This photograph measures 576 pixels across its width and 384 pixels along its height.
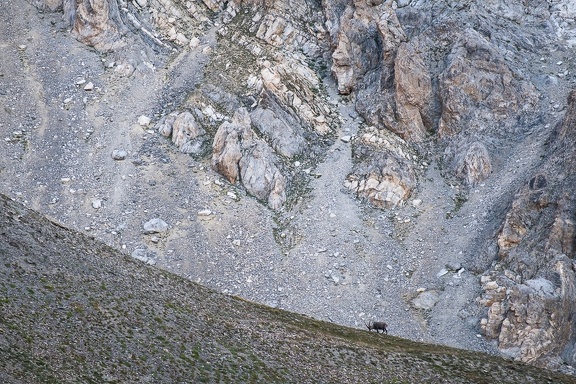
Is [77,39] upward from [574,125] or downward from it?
downward

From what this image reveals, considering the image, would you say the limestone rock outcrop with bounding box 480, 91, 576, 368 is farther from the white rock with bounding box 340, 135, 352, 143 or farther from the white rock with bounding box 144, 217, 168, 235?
the white rock with bounding box 144, 217, 168, 235

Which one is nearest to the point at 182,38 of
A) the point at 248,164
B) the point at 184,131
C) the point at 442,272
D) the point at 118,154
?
the point at 184,131

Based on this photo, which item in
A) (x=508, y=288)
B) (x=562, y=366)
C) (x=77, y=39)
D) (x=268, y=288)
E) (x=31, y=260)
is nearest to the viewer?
(x=31, y=260)

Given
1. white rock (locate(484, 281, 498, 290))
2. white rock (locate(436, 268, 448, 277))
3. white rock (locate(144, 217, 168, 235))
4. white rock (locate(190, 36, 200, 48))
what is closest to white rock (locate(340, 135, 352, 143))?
white rock (locate(436, 268, 448, 277))

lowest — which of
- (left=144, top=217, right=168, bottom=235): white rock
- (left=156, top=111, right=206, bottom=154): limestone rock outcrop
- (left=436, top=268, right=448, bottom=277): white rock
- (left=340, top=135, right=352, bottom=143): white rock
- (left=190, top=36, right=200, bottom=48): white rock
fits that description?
(left=144, top=217, right=168, bottom=235): white rock

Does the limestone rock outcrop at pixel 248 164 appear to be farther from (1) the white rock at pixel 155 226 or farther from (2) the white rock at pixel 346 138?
(1) the white rock at pixel 155 226

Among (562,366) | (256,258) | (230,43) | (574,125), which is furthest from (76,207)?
(574,125)

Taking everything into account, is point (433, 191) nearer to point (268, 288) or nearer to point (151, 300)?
point (268, 288)
